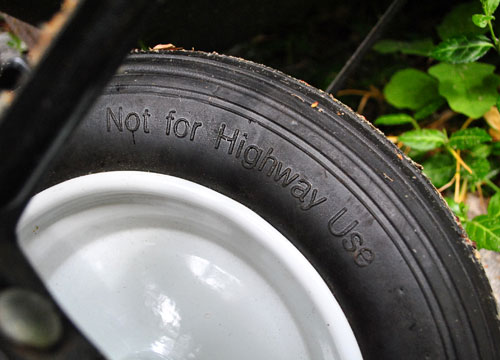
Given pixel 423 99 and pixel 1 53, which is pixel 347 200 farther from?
pixel 1 53

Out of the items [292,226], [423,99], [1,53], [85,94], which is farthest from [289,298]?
[1,53]

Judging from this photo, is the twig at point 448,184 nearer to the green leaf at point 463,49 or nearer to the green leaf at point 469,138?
the green leaf at point 469,138

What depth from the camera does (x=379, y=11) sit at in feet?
5.68

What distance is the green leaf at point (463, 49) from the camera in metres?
1.15

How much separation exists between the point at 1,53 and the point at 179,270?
991mm

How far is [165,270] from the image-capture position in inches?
34.8

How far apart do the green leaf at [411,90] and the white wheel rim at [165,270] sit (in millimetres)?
763

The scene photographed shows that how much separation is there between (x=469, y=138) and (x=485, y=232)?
239 mm

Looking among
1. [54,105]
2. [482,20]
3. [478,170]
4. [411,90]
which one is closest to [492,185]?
[478,170]

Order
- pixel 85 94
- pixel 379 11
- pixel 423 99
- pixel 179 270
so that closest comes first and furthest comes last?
pixel 85 94, pixel 179 270, pixel 423 99, pixel 379 11

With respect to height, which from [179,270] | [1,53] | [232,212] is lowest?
[179,270]

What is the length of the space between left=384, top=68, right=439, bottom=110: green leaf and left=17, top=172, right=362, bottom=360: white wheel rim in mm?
763

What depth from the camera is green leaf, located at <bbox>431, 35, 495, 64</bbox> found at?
3.76 feet

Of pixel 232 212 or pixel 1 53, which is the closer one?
A: pixel 232 212
